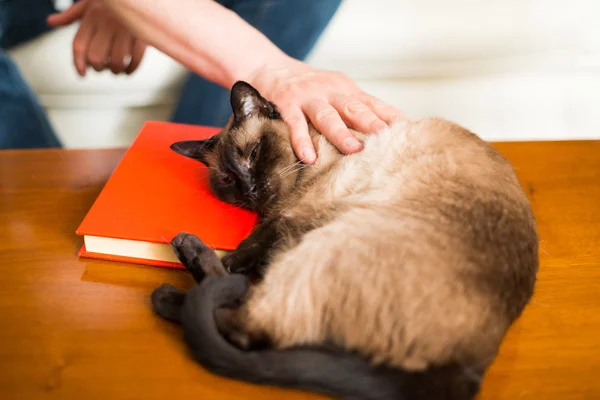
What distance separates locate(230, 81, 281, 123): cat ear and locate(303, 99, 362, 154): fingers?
96 mm

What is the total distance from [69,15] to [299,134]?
3.63ft

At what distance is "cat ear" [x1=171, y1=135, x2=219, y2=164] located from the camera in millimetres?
1400

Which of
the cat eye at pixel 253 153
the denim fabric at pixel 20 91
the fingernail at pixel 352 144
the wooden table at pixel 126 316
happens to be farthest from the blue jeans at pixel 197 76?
the fingernail at pixel 352 144

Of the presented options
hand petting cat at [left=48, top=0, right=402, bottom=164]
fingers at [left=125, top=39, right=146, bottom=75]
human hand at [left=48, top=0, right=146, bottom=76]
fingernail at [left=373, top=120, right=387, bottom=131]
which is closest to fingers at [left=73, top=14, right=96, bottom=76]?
human hand at [left=48, top=0, right=146, bottom=76]

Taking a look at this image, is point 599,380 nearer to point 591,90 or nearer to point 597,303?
point 597,303

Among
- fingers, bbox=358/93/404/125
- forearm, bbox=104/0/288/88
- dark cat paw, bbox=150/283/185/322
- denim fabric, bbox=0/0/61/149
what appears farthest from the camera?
denim fabric, bbox=0/0/61/149

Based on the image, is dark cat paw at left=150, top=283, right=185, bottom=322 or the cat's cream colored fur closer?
the cat's cream colored fur

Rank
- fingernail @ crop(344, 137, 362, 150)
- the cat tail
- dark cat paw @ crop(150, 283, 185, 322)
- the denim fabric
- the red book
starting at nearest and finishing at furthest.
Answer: the cat tail
dark cat paw @ crop(150, 283, 185, 322)
the red book
fingernail @ crop(344, 137, 362, 150)
the denim fabric

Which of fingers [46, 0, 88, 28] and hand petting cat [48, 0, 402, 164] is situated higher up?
hand petting cat [48, 0, 402, 164]

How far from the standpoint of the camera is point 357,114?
1399 mm

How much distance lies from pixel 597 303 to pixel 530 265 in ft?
0.72

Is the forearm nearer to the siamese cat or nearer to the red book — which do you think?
the red book

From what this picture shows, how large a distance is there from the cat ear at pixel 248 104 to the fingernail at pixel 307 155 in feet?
0.55

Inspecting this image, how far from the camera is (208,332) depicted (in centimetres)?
90
